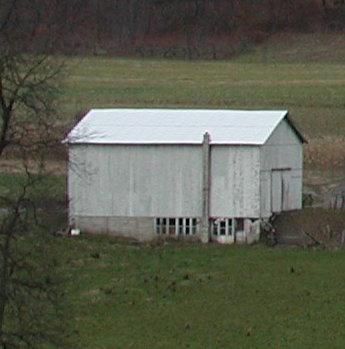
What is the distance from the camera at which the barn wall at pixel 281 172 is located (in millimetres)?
35375

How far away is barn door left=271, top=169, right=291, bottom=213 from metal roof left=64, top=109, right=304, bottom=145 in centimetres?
132

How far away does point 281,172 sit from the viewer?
36375mm

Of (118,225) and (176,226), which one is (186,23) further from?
(176,226)

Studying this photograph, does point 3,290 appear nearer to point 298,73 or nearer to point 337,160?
point 337,160

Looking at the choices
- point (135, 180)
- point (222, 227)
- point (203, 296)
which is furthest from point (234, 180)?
point (203, 296)

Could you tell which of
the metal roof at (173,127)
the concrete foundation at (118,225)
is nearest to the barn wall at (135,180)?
the concrete foundation at (118,225)

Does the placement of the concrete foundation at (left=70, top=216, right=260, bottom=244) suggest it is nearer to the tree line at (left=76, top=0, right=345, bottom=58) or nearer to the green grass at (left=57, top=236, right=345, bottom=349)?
the green grass at (left=57, top=236, right=345, bottom=349)

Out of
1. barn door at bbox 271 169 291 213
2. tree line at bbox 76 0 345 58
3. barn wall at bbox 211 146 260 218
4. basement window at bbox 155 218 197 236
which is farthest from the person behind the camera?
tree line at bbox 76 0 345 58

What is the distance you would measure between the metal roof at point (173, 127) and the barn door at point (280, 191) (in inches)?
52.1

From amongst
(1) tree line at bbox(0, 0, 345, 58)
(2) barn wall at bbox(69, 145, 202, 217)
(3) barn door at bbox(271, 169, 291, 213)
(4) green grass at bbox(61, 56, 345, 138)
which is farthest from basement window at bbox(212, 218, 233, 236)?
(1) tree line at bbox(0, 0, 345, 58)

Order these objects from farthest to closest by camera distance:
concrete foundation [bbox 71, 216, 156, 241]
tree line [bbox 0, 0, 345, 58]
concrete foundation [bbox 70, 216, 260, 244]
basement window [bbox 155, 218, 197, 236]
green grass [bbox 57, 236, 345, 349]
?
1. tree line [bbox 0, 0, 345, 58]
2. concrete foundation [bbox 71, 216, 156, 241]
3. concrete foundation [bbox 70, 216, 260, 244]
4. basement window [bbox 155, 218, 197, 236]
5. green grass [bbox 57, 236, 345, 349]

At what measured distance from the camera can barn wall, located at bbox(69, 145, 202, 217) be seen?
35.3 meters

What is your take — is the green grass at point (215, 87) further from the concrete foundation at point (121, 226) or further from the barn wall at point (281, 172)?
the concrete foundation at point (121, 226)

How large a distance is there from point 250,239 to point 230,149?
8.28ft
